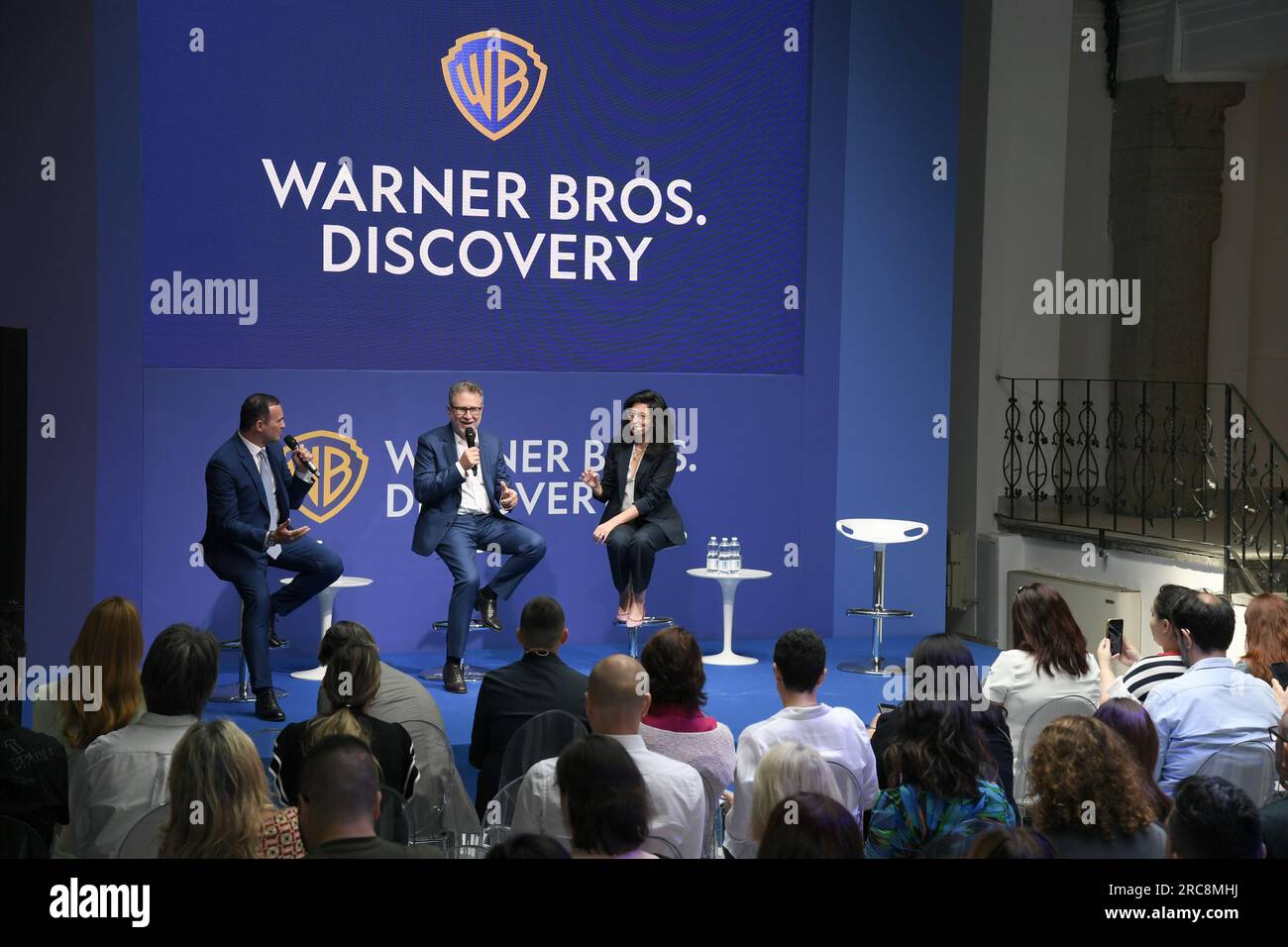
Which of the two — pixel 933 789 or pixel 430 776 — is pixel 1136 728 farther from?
pixel 430 776

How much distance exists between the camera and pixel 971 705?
376 centimetres

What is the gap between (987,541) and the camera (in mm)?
9297

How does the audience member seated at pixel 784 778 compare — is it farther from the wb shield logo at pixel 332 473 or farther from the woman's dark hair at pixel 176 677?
the wb shield logo at pixel 332 473

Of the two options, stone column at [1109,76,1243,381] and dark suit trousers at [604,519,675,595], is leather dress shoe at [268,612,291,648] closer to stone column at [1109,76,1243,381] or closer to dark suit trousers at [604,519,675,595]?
dark suit trousers at [604,519,675,595]

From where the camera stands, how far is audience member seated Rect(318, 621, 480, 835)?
382 centimetres

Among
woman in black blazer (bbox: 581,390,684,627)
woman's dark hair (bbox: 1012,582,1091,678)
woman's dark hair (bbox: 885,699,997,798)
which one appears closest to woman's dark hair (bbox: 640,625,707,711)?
woman's dark hair (bbox: 885,699,997,798)

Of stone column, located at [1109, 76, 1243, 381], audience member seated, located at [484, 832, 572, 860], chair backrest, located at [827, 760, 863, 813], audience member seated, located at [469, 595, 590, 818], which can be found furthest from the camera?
stone column, located at [1109, 76, 1243, 381]

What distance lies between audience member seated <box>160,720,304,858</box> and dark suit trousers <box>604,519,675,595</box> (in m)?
4.30

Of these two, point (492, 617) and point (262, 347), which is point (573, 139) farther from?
point (492, 617)

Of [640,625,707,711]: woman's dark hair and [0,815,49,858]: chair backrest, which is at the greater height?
[640,625,707,711]: woman's dark hair

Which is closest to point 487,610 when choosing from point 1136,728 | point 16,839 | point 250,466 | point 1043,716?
point 250,466

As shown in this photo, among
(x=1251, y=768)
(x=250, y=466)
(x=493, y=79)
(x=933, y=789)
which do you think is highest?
(x=493, y=79)

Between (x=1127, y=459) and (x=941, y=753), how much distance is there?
24.4 feet
